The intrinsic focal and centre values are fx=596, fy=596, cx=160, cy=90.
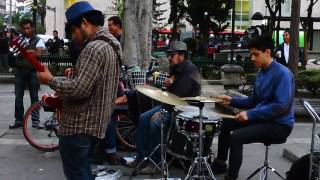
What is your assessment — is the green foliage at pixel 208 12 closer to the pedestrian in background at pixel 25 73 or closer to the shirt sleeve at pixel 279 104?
the pedestrian in background at pixel 25 73

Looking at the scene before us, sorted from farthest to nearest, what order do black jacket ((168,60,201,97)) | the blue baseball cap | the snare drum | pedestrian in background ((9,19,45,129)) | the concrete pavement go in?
pedestrian in background ((9,19,45,129)) → the concrete pavement → black jacket ((168,60,201,97)) → the snare drum → the blue baseball cap

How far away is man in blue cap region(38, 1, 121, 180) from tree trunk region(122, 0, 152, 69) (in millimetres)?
4966

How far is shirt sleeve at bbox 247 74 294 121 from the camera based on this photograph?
18.5 ft

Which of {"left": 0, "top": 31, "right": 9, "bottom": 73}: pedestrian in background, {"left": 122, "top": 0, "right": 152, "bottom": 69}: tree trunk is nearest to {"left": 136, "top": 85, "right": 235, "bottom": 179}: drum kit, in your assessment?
{"left": 122, "top": 0, "right": 152, "bottom": 69}: tree trunk

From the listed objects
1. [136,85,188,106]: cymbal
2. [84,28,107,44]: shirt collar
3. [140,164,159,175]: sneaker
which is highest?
[84,28,107,44]: shirt collar

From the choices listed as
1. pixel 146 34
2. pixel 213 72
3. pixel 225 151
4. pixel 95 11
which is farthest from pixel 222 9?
pixel 95 11

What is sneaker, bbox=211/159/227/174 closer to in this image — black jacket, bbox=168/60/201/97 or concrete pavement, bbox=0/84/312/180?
concrete pavement, bbox=0/84/312/180

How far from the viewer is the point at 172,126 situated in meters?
6.31

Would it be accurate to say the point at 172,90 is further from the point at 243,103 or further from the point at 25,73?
the point at 25,73

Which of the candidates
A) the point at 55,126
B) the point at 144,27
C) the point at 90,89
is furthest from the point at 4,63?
the point at 90,89

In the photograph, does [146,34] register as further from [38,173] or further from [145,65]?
[38,173]

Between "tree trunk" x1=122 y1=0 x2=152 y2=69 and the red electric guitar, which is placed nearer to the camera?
the red electric guitar

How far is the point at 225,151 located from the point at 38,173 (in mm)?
2123

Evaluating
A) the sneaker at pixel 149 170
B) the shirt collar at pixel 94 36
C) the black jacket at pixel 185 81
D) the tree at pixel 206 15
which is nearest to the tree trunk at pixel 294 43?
the black jacket at pixel 185 81
